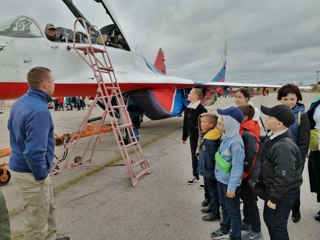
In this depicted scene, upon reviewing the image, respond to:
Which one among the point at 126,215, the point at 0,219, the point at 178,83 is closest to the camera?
the point at 0,219

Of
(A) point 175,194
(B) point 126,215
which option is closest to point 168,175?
(A) point 175,194

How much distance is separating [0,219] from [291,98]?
304 cm

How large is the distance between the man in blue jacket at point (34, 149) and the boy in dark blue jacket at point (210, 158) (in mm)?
1734

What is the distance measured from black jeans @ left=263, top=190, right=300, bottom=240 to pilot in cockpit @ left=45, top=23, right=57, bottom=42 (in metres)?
5.21

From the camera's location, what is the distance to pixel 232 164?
2.64m

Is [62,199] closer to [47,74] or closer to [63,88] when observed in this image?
[47,74]

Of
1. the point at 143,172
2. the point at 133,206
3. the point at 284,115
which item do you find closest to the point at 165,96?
the point at 143,172

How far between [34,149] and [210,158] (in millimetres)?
1934

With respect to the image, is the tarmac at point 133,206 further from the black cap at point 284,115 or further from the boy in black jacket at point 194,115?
the black cap at point 284,115

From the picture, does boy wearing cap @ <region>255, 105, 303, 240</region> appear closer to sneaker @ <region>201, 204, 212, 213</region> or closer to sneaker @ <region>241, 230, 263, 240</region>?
sneaker @ <region>241, 230, 263, 240</region>

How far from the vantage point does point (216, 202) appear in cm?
335

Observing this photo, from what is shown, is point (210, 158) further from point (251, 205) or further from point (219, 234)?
point (219, 234)

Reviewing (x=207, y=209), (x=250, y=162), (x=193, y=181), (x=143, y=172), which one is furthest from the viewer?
(x=143, y=172)

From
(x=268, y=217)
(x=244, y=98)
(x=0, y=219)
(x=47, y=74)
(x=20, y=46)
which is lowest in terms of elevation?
(x=268, y=217)
